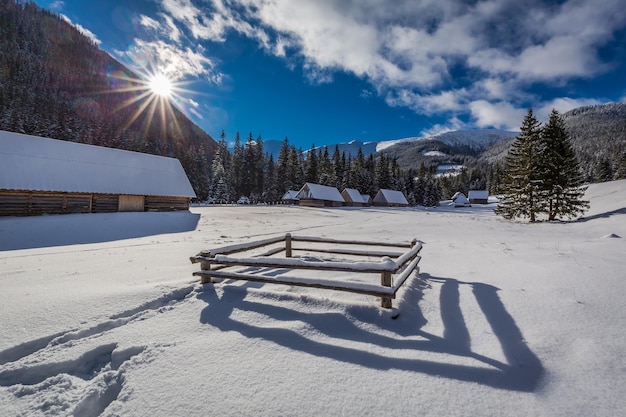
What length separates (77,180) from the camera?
78.2 feet

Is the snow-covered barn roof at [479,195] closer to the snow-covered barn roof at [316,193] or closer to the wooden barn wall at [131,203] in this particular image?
the snow-covered barn roof at [316,193]

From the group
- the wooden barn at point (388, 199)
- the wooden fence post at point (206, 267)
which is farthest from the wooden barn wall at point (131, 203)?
the wooden barn at point (388, 199)

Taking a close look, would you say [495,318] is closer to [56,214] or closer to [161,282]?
[161,282]

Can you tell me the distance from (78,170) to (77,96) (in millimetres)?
137724

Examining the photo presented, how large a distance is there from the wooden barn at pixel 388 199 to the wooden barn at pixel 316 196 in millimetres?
14952

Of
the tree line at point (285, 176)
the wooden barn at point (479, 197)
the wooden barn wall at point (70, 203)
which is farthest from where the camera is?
the wooden barn at point (479, 197)

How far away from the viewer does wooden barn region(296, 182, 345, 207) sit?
191 feet

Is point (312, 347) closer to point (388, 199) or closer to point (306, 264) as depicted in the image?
point (306, 264)

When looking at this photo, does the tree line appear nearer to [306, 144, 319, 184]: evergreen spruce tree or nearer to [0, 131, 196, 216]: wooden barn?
[306, 144, 319, 184]: evergreen spruce tree

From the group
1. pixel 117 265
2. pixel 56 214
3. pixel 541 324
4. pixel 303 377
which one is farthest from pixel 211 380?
pixel 56 214

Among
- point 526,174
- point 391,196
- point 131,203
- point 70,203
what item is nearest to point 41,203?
point 70,203

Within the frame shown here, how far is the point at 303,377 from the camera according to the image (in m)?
3.38

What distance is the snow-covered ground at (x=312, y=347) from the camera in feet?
9.91

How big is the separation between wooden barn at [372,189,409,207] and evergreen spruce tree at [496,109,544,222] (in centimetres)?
4346
